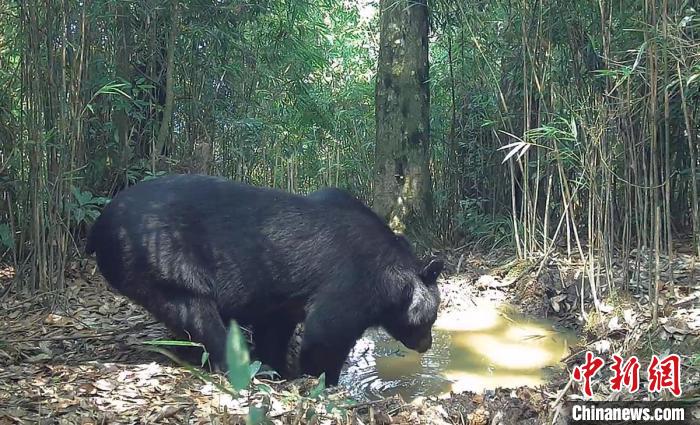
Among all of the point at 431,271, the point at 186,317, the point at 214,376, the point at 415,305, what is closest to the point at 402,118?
the point at 431,271

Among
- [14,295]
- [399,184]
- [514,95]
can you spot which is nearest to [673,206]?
[514,95]

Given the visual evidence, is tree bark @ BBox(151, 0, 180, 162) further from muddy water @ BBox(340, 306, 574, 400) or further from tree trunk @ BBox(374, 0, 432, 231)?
muddy water @ BBox(340, 306, 574, 400)

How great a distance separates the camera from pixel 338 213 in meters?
4.41

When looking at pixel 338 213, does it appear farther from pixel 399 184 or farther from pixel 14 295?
pixel 399 184

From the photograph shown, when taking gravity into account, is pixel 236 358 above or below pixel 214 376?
above

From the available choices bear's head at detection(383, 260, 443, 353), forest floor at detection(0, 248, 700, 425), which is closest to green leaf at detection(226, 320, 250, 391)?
forest floor at detection(0, 248, 700, 425)

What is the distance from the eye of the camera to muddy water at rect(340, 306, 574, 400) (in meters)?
4.26

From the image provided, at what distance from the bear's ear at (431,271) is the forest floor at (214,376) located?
914 mm

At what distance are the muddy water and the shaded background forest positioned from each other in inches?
25.9

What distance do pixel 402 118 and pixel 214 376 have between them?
14.5 ft

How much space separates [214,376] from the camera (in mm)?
3799

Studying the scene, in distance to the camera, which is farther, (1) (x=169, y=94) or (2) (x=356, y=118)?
(2) (x=356, y=118)

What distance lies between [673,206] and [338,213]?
15.0 ft

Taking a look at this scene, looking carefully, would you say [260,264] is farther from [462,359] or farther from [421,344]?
[462,359]
